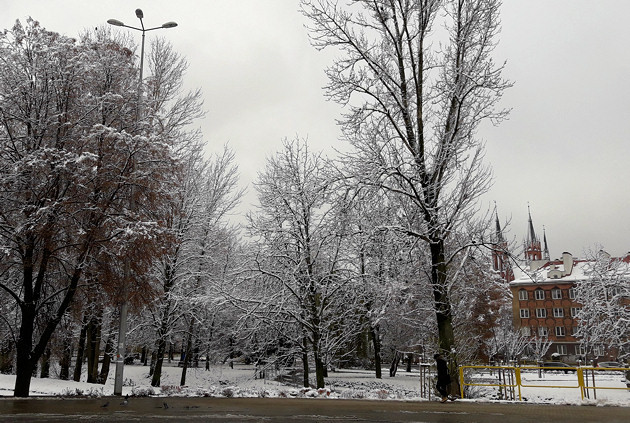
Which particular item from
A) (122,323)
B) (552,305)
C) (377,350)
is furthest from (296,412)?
(552,305)

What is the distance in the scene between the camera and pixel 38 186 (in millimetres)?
15258

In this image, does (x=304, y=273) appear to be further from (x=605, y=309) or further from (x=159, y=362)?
(x=605, y=309)

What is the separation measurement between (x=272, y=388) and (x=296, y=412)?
A: 1398 cm

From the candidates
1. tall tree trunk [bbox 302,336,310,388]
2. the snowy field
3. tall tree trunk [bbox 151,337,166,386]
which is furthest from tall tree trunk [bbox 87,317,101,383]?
tall tree trunk [bbox 302,336,310,388]

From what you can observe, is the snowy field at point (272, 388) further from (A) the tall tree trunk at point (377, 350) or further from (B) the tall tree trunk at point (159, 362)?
(A) the tall tree trunk at point (377, 350)

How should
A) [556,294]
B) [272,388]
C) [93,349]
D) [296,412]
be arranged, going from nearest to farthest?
[296,412] < [272,388] < [93,349] < [556,294]

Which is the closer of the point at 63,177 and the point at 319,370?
the point at 63,177

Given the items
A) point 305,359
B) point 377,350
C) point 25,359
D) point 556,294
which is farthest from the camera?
point 556,294

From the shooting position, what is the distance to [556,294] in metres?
85.7

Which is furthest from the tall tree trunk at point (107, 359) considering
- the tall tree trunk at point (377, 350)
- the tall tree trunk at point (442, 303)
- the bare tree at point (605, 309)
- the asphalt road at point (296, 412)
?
the bare tree at point (605, 309)

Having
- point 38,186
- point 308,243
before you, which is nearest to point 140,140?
point 38,186

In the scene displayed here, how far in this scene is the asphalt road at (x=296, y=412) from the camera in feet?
32.8

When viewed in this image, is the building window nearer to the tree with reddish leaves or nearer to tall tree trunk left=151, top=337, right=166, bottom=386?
tall tree trunk left=151, top=337, right=166, bottom=386

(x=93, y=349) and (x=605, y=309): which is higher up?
(x=605, y=309)
